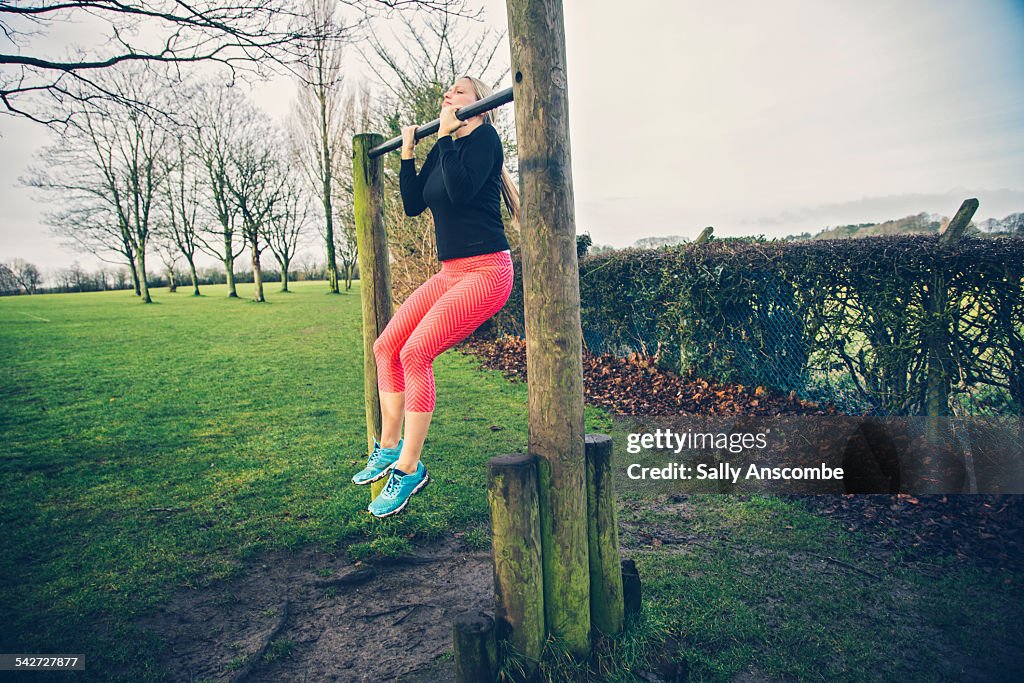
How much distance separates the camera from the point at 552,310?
2.42 m

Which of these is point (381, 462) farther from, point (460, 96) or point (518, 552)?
point (460, 96)

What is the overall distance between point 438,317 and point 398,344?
1.02 ft

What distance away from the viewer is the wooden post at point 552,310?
2.34 metres

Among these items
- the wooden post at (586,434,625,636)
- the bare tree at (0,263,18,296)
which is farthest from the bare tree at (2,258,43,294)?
the wooden post at (586,434,625,636)

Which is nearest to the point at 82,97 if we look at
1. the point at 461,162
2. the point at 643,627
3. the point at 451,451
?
the point at 451,451

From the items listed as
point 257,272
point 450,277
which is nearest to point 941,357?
point 450,277

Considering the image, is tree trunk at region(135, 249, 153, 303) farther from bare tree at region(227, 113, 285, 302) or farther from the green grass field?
the green grass field

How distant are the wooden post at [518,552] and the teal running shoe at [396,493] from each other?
15.9 inches

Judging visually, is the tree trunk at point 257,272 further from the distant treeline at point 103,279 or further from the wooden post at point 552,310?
the wooden post at point 552,310

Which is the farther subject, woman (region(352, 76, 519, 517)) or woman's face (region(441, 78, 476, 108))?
woman's face (region(441, 78, 476, 108))

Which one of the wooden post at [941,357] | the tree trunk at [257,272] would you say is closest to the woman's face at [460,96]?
the wooden post at [941,357]

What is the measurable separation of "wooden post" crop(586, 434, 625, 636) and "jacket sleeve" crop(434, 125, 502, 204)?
127 cm

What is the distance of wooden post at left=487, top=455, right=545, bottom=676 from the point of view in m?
2.43

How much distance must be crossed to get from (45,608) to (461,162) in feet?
10.9
